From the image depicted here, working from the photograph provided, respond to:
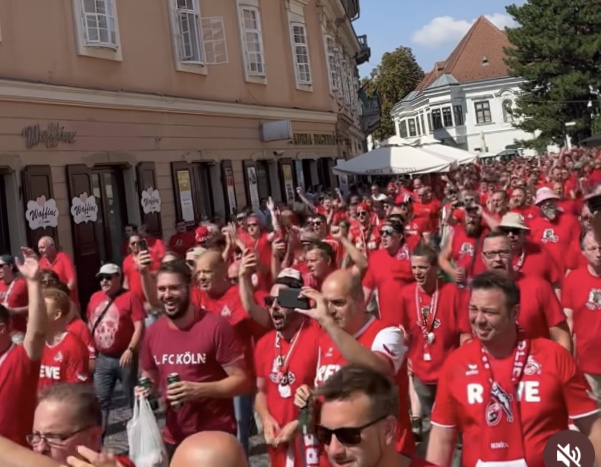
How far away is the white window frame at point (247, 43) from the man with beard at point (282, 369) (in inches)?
697

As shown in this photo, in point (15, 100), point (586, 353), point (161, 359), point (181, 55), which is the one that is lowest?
point (586, 353)

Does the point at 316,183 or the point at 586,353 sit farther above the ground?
the point at 316,183

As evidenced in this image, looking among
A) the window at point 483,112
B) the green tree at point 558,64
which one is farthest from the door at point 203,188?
the window at point 483,112

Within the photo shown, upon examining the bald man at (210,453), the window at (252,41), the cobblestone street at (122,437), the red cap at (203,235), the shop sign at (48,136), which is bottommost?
the cobblestone street at (122,437)

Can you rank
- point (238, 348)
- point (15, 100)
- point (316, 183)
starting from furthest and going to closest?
point (316, 183) < point (15, 100) < point (238, 348)

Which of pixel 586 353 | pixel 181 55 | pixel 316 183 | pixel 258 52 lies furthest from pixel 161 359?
pixel 316 183

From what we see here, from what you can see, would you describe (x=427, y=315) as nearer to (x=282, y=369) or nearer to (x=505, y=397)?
(x=282, y=369)

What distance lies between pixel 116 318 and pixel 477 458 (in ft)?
14.0

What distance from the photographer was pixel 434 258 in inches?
245

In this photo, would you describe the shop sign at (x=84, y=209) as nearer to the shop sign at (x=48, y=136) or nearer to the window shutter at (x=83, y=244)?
the window shutter at (x=83, y=244)

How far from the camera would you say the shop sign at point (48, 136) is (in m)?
13.9

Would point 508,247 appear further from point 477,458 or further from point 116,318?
point 116,318

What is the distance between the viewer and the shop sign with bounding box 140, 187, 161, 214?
16688 mm

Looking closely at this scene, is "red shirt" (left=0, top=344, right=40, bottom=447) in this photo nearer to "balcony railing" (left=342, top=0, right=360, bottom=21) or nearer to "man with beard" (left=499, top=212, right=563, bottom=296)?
"man with beard" (left=499, top=212, right=563, bottom=296)
